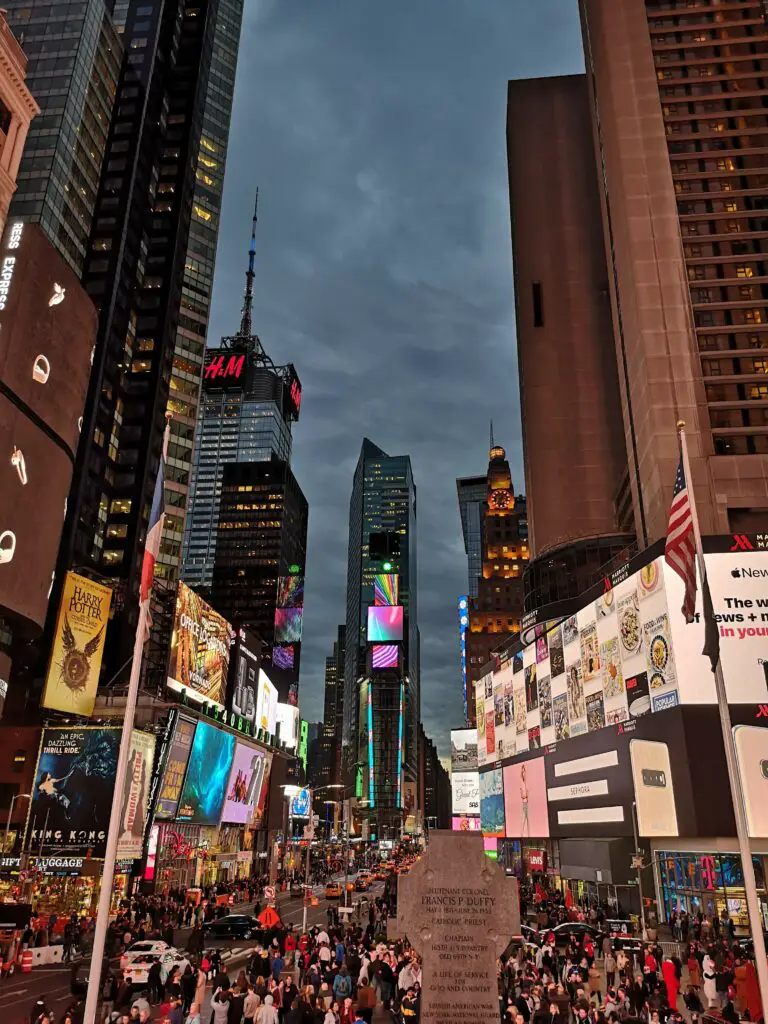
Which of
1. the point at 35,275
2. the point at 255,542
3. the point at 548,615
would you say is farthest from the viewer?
the point at 255,542

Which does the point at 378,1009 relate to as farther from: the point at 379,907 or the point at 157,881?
the point at 157,881

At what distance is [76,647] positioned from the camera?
5150 cm

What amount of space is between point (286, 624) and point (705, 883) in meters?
152

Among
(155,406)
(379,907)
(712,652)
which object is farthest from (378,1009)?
(155,406)

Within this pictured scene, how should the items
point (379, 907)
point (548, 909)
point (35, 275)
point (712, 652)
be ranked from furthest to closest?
1. point (548, 909)
2. point (379, 907)
3. point (35, 275)
4. point (712, 652)

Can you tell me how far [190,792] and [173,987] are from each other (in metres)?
41.9

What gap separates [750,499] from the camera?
59250 millimetres

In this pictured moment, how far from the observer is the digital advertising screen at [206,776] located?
5928 centimetres

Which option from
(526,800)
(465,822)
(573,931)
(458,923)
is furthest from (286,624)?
Answer: (458,923)

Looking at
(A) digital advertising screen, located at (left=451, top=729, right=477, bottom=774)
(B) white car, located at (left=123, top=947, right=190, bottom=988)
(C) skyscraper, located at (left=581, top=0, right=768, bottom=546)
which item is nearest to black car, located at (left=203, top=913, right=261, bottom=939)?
(B) white car, located at (left=123, top=947, right=190, bottom=988)

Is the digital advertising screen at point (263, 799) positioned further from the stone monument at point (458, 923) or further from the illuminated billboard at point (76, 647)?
the stone monument at point (458, 923)

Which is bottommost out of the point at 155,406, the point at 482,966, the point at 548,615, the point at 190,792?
the point at 482,966

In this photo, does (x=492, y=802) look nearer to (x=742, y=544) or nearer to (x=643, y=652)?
(x=643, y=652)

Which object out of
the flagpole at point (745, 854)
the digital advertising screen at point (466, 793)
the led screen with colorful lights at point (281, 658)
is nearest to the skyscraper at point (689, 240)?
the flagpole at point (745, 854)
